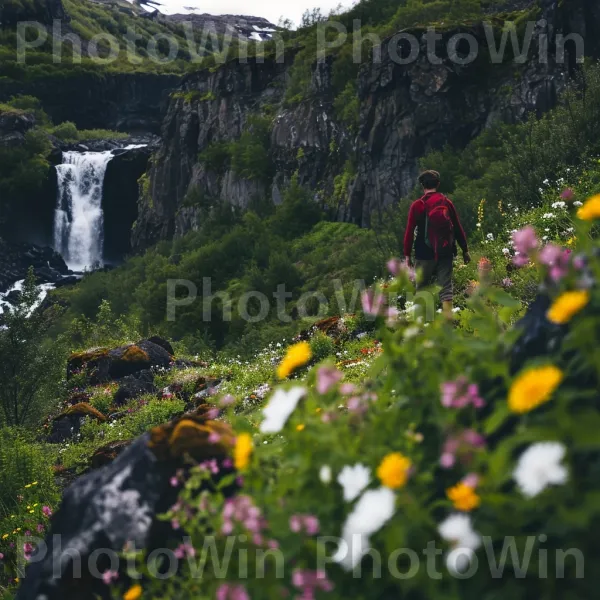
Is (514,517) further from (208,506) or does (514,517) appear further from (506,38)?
(506,38)

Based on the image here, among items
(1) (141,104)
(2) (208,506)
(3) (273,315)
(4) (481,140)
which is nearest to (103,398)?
(3) (273,315)

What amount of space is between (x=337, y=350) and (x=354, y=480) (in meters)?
7.88

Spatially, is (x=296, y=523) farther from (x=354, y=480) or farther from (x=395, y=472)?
(x=395, y=472)

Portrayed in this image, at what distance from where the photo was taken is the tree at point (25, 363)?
39.3 ft

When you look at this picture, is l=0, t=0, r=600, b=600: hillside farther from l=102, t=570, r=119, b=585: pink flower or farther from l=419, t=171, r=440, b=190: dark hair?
l=419, t=171, r=440, b=190: dark hair

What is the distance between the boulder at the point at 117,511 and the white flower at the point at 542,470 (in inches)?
38.2

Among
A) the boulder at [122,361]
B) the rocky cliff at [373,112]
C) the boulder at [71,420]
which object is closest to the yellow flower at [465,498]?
the boulder at [71,420]

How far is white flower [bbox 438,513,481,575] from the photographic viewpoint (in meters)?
1.37

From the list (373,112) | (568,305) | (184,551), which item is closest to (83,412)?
(184,551)

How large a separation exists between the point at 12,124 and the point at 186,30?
97127 millimetres

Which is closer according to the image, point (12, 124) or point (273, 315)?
point (273, 315)

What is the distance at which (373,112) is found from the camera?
87.6 ft

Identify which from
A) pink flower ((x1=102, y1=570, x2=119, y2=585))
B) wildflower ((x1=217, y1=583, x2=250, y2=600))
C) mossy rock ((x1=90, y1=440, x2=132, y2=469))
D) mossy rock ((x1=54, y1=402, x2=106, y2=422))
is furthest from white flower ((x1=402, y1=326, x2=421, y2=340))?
mossy rock ((x1=54, y1=402, x2=106, y2=422))

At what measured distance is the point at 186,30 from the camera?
149m
